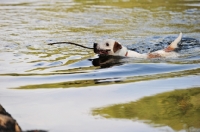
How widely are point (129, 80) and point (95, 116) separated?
5.58 ft

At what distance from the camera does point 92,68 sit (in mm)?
7098

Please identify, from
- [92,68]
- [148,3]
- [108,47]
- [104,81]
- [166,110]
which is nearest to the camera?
[166,110]

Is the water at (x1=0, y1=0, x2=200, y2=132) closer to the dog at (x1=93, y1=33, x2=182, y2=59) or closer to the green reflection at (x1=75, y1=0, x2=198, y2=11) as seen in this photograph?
the green reflection at (x1=75, y1=0, x2=198, y2=11)

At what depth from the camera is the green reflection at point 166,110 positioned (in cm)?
436

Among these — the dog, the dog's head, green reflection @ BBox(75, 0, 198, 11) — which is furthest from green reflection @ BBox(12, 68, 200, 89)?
green reflection @ BBox(75, 0, 198, 11)

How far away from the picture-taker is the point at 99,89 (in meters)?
5.62

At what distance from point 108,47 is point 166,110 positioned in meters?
3.44

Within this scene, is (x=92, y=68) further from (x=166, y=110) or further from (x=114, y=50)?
(x=166, y=110)

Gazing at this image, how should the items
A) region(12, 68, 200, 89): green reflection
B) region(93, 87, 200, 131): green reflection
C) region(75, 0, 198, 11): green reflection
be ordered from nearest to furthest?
region(93, 87, 200, 131): green reflection, region(12, 68, 200, 89): green reflection, region(75, 0, 198, 11): green reflection

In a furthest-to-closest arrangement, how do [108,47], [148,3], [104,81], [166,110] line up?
1. [148,3]
2. [108,47]
3. [104,81]
4. [166,110]

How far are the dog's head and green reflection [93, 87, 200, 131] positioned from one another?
2760mm

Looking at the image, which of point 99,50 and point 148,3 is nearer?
point 99,50

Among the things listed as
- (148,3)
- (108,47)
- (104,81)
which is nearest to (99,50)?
(108,47)

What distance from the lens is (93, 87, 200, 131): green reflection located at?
4.36m
